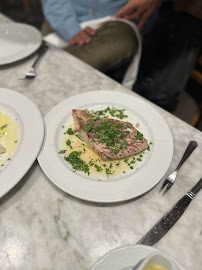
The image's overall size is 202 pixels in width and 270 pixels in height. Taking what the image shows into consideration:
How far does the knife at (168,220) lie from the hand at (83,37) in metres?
1.26

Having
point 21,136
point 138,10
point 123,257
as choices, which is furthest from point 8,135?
point 138,10

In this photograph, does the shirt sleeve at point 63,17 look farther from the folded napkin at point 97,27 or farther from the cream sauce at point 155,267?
the cream sauce at point 155,267

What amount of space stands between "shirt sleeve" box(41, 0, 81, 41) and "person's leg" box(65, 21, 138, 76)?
14 centimetres

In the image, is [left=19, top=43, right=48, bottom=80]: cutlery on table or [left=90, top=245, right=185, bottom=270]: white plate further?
[left=19, top=43, right=48, bottom=80]: cutlery on table

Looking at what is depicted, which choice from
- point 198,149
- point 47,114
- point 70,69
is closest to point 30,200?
point 47,114

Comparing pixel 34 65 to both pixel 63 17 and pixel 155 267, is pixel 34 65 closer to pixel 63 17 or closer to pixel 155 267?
pixel 63 17

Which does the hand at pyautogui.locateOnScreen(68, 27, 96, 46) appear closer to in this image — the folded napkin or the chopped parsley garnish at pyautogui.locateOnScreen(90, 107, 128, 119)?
the folded napkin

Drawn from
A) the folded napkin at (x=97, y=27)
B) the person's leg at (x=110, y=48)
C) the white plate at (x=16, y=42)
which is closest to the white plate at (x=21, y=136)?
the white plate at (x=16, y=42)

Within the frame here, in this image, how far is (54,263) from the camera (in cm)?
65

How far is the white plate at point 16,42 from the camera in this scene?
4.20ft

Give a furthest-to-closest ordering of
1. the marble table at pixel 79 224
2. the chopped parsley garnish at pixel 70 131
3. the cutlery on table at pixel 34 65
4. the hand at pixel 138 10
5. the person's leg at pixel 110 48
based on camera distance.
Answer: the hand at pixel 138 10
the person's leg at pixel 110 48
the cutlery on table at pixel 34 65
the chopped parsley garnish at pixel 70 131
the marble table at pixel 79 224

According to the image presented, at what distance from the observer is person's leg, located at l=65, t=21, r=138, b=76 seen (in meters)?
1.61

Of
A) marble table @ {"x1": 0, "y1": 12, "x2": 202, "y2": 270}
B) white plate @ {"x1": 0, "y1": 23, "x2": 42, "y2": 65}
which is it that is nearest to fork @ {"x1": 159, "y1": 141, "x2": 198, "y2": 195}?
marble table @ {"x1": 0, "y1": 12, "x2": 202, "y2": 270}

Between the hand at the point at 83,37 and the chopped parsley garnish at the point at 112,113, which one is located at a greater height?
the chopped parsley garnish at the point at 112,113
